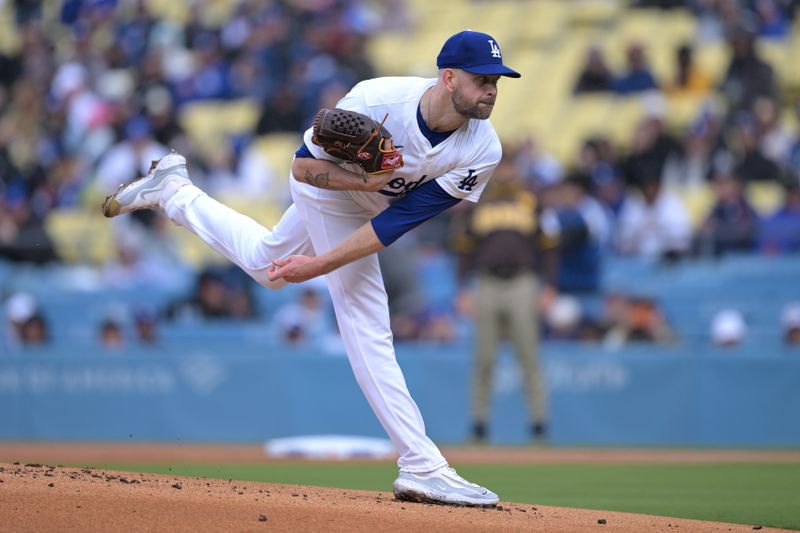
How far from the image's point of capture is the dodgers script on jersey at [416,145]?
603cm

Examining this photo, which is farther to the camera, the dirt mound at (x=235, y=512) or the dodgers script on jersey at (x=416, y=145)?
the dodgers script on jersey at (x=416, y=145)

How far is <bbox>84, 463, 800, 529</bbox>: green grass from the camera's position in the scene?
22.6 feet

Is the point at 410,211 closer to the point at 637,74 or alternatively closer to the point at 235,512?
the point at 235,512

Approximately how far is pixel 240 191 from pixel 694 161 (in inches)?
218

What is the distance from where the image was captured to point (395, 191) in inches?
243

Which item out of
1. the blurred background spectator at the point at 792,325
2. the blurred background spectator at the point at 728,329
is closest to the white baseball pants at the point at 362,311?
the blurred background spectator at the point at 728,329

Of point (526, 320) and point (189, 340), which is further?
point (189, 340)

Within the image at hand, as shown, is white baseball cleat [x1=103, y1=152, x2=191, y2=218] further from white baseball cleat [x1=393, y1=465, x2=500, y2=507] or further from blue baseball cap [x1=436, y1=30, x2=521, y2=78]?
white baseball cleat [x1=393, y1=465, x2=500, y2=507]

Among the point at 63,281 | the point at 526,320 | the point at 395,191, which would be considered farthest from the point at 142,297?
the point at 395,191

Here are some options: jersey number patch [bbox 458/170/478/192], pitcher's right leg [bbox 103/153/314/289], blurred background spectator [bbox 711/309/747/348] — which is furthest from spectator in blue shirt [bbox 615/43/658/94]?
jersey number patch [bbox 458/170/478/192]

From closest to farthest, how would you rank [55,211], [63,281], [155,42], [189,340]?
[189,340], [63,281], [55,211], [155,42]

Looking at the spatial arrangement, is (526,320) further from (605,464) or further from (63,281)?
(63,281)

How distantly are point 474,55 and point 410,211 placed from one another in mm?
741

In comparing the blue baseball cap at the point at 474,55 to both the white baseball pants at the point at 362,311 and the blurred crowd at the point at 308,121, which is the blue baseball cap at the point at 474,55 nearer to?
the white baseball pants at the point at 362,311
